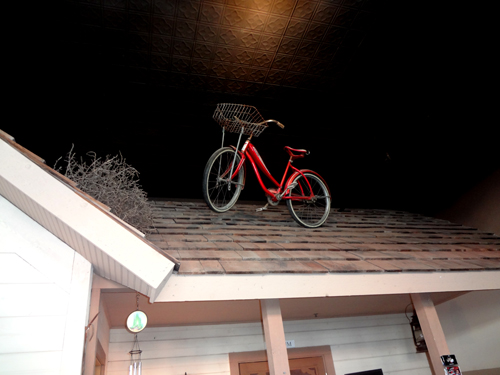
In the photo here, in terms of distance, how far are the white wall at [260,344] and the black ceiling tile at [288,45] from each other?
3.05m

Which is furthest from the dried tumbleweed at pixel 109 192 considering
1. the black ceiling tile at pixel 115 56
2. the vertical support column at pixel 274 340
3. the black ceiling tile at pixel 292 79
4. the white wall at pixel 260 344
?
the black ceiling tile at pixel 292 79

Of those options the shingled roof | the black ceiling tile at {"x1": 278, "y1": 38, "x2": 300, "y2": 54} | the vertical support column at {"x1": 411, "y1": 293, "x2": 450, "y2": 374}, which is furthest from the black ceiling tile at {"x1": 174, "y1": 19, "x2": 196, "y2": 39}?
the vertical support column at {"x1": 411, "y1": 293, "x2": 450, "y2": 374}

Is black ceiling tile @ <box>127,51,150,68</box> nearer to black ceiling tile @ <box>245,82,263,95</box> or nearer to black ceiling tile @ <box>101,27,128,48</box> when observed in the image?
black ceiling tile @ <box>101,27,128,48</box>

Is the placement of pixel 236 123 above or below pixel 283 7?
below

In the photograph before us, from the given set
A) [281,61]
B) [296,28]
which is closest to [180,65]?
[281,61]

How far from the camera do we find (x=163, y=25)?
3162mm

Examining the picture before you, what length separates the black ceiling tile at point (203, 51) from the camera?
3359 millimetres

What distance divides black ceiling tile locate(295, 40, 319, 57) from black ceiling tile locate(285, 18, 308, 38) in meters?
0.10

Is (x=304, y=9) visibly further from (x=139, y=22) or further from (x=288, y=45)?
(x=139, y=22)

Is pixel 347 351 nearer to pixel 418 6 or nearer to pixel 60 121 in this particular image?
pixel 418 6

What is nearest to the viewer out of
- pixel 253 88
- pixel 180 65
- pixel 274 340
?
pixel 274 340

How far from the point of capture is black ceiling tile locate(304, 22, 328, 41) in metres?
3.34

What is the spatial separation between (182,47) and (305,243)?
2152 millimetres

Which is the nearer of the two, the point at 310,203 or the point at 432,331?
the point at 432,331
